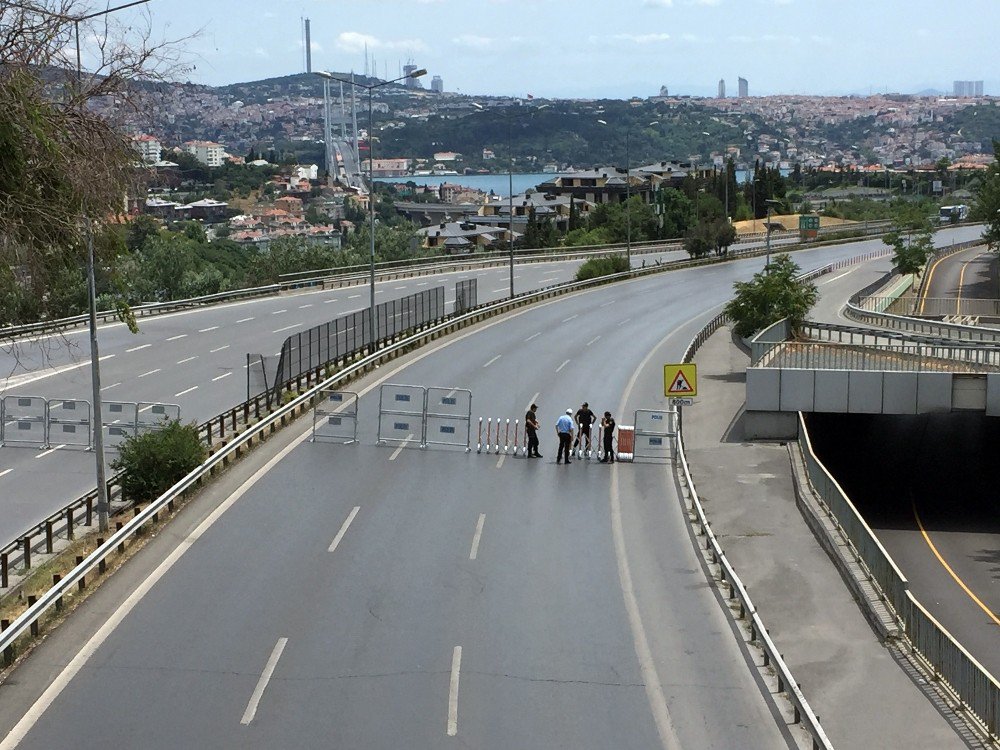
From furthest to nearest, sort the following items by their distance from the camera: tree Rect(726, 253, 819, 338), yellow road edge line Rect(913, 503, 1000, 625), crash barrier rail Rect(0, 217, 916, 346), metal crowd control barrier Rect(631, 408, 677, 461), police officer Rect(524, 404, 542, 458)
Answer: tree Rect(726, 253, 819, 338) < crash barrier rail Rect(0, 217, 916, 346) < metal crowd control barrier Rect(631, 408, 677, 461) < police officer Rect(524, 404, 542, 458) < yellow road edge line Rect(913, 503, 1000, 625)

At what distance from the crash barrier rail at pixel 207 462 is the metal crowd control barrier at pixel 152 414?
3.51 ft

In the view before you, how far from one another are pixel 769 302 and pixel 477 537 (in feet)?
97.7

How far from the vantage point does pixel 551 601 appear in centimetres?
1889

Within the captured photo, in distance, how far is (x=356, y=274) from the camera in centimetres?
7219

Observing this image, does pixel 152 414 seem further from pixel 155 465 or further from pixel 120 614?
pixel 120 614

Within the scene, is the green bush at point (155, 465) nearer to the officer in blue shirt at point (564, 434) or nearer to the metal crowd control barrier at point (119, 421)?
the metal crowd control barrier at point (119, 421)

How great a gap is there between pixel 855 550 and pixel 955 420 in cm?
2438

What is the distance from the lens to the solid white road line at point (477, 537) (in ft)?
69.9

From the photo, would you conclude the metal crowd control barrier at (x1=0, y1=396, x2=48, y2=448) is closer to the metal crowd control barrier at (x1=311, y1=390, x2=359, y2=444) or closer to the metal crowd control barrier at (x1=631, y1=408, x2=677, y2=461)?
the metal crowd control barrier at (x1=311, y1=390, x2=359, y2=444)

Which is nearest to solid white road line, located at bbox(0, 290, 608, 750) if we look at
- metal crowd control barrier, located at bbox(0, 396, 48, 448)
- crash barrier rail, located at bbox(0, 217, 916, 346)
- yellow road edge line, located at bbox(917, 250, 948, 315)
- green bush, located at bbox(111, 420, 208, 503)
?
green bush, located at bbox(111, 420, 208, 503)

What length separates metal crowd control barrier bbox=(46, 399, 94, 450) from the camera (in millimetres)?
31078

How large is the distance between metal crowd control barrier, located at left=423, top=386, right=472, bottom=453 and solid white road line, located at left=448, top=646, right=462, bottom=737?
14.1 metres

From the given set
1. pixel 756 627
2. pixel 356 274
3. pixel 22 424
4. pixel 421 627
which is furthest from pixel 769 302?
pixel 421 627

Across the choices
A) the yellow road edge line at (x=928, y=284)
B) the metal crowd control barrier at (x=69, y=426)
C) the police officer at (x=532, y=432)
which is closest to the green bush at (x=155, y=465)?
the metal crowd control barrier at (x=69, y=426)
